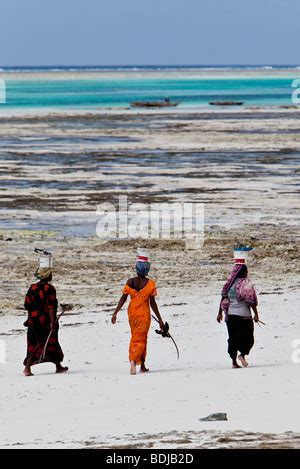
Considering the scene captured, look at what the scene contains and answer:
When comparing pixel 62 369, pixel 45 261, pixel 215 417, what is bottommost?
pixel 215 417

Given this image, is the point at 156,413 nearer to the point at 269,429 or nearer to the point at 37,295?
the point at 269,429

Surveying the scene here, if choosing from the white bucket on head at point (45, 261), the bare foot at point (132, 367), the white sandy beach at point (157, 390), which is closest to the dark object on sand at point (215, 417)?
the white sandy beach at point (157, 390)

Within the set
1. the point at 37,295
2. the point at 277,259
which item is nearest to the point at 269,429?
the point at 37,295

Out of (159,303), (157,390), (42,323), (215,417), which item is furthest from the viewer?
(159,303)

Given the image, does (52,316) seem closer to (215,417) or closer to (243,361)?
(243,361)

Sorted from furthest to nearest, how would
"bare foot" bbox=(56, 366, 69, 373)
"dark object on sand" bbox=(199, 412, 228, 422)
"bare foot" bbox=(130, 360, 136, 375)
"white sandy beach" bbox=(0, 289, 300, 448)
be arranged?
"bare foot" bbox=(56, 366, 69, 373) < "bare foot" bbox=(130, 360, 136, 375) < "dark object on sand" bbox=(199, 412, 228, 422) < "white sandy beach" bbox=(0, 289, 300, 448)

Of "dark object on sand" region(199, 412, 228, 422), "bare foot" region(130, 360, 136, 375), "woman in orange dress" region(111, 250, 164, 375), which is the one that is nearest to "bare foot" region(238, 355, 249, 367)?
Result: "woman in orange dress" region(111, 250, 164, 375)

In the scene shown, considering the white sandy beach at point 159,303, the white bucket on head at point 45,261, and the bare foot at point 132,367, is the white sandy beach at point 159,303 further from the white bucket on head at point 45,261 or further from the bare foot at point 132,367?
the white bucket on head at point 45,261

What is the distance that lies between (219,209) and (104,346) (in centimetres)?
1154

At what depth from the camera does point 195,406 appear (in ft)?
33.0

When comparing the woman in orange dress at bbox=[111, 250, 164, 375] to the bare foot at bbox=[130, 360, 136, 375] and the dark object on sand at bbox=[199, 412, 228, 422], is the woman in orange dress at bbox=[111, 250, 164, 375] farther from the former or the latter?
the dark object on sand at bbox=[199, 412, 228, 422]

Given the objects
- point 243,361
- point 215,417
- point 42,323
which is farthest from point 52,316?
point 215,417
